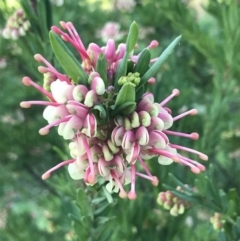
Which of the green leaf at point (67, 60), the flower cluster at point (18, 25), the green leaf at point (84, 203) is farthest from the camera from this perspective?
the flower cluster at point (18, 25)

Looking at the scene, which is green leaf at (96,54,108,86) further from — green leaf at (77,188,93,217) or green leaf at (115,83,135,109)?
green leaf at (77,188,93,217)

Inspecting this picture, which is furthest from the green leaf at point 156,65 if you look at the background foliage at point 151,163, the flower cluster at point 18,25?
the flower cluster at point 18,25

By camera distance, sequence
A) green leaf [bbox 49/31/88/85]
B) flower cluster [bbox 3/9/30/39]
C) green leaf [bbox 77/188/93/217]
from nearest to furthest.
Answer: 1. green leaf [bbox 49/31/88/85]
2. green leaf [bbox 77/188/93/217]
3. flower cluster [bbox 3/9/30/39]

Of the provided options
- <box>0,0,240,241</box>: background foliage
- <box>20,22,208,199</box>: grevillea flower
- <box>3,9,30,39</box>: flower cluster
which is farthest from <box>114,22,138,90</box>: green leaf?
<box>3,9,30,39</box>: flower cluster

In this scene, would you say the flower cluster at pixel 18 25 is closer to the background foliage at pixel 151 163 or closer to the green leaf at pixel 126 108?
the background foliage at pixel 151 163

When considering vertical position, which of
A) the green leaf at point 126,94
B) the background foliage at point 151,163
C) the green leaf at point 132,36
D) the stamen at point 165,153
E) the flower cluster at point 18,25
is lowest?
the background foliage at point 151,163

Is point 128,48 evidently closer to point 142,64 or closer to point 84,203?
point 142,64

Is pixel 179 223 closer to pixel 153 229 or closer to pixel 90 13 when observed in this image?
pixel 153 229

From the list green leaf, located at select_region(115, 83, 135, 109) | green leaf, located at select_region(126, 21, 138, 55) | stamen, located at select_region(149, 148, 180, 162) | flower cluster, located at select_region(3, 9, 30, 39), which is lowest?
stamen, located at select_region(149, 148, 180, 162)
